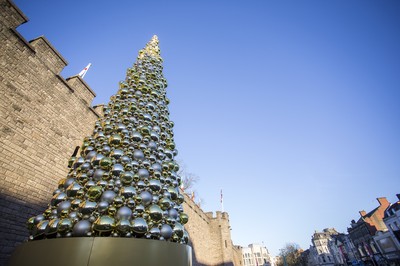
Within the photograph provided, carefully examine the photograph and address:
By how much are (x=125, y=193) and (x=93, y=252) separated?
61 centimetres

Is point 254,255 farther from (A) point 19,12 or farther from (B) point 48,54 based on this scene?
(A) point 19,12

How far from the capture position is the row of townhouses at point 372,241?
104 feet

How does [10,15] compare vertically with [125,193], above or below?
above

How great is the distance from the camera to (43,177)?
4715 millimetres

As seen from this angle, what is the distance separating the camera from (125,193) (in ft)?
7.13

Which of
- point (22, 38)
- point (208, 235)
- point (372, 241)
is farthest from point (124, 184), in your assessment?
point (372, 241)

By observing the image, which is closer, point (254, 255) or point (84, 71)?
point (84, 71)

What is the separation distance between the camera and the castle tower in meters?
1.89

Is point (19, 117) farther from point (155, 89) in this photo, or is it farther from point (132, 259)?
point (132, 259)

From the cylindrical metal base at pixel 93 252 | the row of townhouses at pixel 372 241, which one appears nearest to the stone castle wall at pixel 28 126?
the cylindrical metal base at pixel 93 252

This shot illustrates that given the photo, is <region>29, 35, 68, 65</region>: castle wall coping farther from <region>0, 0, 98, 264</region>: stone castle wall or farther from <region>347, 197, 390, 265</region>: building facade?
<region>347, 197, 390, 265</region>: building facade

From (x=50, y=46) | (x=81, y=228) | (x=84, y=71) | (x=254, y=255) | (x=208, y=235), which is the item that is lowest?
(x=81, y=228)

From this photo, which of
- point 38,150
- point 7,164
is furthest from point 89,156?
point 38,150

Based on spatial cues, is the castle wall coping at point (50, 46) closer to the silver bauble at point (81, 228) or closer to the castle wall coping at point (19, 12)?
the castle wall coping at point (19, 12)
